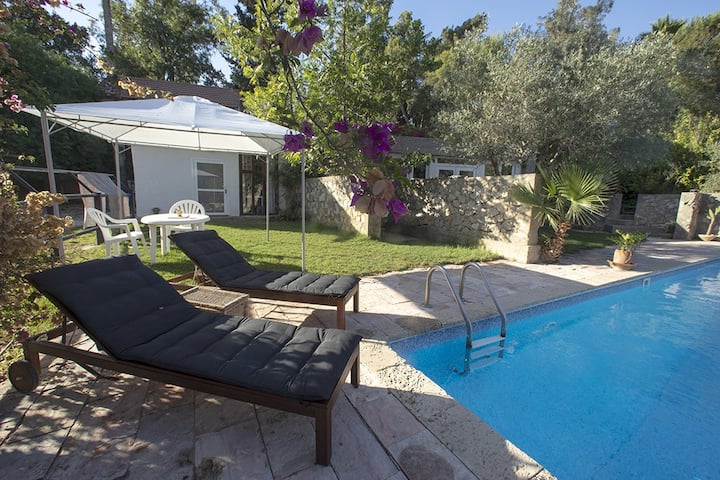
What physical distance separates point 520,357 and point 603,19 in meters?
10.2

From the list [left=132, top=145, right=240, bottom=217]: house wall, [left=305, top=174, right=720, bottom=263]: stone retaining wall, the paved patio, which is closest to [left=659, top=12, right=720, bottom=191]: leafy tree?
[left=305, top=174, right=720, bottom=263]: stone retaining wall

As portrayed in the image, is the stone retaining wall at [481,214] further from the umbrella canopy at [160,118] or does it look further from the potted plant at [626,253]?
the umbrella canopy at [160,118]

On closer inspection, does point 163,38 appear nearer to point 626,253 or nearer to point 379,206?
point 626,253

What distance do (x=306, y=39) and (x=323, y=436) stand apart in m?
1.81

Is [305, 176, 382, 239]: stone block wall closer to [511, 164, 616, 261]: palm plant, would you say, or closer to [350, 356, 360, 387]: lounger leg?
[511, 164, 616, 261]: palm plant

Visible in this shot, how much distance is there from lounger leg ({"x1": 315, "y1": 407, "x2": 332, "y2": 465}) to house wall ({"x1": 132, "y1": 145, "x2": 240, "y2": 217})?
41.8 ft

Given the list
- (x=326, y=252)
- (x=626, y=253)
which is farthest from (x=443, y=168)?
(x=326, y=252)

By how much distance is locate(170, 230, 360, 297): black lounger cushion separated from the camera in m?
3.38

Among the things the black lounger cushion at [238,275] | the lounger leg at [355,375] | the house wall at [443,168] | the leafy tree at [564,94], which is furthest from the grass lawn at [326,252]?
the house wall at [443,168]

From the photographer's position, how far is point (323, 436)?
5.57 feet

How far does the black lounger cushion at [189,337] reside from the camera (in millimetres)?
1812

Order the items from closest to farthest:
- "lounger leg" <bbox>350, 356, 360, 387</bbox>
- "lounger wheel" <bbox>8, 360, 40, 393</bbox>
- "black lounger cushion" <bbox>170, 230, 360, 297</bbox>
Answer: "lounger wheel" <bbox>8, 360, 40, 393</bbox> < "lounger leg" <bbox>350, 356, 360, 387</bbox> < "black lounger cushion" <bbox>170, 230, 360, 297</bbox>

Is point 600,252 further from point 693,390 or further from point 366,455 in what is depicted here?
point 366,455

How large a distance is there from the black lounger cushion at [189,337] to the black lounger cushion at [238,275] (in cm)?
83
